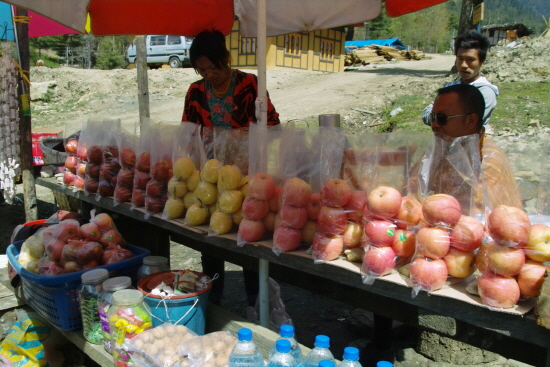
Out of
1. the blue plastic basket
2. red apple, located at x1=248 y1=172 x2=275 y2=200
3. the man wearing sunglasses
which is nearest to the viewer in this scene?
red apple, located at x1=248 y1=172 x2=275 y2=200

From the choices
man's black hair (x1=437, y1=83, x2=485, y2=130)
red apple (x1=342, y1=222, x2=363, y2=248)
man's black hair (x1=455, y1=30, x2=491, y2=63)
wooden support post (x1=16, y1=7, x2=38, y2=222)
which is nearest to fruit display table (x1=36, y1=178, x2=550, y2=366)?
red apple (x1=342, y1=222, x2=363, y2=248)

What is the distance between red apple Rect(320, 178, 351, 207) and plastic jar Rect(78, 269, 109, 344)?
52.7 inches

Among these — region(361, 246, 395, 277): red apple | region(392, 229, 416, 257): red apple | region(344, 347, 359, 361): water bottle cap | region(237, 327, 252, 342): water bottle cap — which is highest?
region(392, 229, 416, 257): red apple

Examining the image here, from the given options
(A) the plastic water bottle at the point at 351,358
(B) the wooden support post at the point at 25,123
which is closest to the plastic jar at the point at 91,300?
(A) the plastic water bottle at the point at 351,358

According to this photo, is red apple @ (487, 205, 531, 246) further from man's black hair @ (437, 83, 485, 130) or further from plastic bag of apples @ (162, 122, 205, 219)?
plastic bag of apples @ (162, 122, 205, 219)

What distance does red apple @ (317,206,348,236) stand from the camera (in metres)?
1.57

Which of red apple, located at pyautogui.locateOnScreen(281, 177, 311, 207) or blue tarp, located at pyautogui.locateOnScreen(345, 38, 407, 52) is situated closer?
red apple, located at pyautogui.locateOnScreen(281, 177, 311, 207)

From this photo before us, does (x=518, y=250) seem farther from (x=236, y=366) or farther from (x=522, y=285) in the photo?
(x=236, y=366)

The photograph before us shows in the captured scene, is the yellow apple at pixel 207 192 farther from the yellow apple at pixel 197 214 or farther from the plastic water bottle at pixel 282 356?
the plastic water bottle at pixel 282 356

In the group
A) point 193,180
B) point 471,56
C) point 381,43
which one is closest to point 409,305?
point 193,180

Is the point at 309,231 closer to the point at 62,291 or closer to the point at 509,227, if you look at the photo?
the point at 509,227

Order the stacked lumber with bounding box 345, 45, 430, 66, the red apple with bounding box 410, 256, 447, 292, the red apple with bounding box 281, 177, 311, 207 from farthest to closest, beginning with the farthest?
the stacked lumber with bounding box 345, 45, 430, 66 → the red apple with bounding box 281, 177, 311, 207 → the red apple with bounding box 410, 256, 447, 292

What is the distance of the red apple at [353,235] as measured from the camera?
1.58 meters

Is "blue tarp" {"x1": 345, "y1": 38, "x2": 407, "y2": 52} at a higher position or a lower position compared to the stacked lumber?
higher
